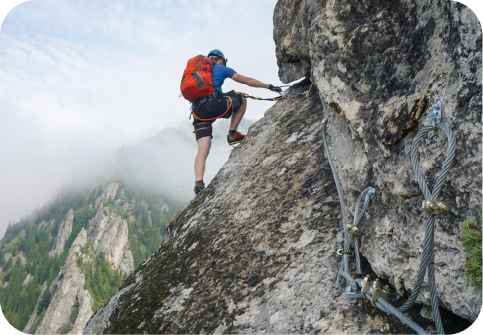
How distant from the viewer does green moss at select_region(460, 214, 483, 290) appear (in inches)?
58.4

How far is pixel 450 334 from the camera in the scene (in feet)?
5.86

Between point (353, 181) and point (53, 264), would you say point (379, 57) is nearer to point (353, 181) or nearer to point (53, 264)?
point (353, 181)

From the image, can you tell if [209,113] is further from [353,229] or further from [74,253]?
[74,253]

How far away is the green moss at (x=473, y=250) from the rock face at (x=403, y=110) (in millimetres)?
70

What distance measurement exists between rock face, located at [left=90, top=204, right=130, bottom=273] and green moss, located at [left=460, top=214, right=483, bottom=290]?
129 metres

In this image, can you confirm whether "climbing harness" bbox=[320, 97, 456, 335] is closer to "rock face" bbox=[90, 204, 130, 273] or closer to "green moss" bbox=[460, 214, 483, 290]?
"green moss" bbox=[460, 214, 483, 290]

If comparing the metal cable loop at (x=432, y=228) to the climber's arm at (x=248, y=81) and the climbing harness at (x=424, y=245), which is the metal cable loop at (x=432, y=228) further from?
the climber's arm at (x=248, y=81)

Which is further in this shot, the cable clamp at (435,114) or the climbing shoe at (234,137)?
the climbing shoe at (234,137)

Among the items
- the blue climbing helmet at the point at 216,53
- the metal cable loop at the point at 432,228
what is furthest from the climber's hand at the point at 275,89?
the metal cable loop at the point at 432,228

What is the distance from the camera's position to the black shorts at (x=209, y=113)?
6852 mm

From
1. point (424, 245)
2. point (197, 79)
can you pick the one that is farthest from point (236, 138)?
point (424, 245)

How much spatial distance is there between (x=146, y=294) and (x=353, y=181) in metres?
3.03

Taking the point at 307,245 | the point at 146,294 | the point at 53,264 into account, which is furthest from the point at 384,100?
the point at 53,264

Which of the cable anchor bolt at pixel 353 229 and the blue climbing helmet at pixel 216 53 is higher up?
the blue climbing helmet at pixel 216 53
